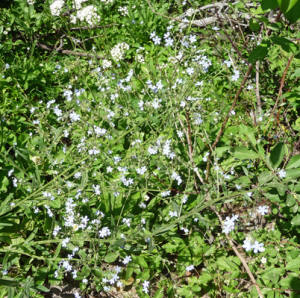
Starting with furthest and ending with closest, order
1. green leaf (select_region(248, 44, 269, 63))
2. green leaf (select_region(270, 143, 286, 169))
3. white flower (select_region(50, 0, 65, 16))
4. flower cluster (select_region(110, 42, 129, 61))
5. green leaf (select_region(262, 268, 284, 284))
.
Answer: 1. white flower (select_region(50, 0, 65, 16))
2. flower cluster (select_region(110, 42, 129, 61))
3. green leaf (select_region(262, 268, 284, 284))
4. green leaf (select_region(270, 143, 286, 169))
5. green leaf (select_region(248, 44, 269, 63))

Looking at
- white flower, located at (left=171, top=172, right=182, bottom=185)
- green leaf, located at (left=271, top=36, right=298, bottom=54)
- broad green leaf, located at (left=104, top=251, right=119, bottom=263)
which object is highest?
green leaf, located at (left=271, top=36, right=298, bottom=54)

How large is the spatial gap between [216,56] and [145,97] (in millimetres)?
1122

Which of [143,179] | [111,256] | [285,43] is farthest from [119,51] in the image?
[285,43]

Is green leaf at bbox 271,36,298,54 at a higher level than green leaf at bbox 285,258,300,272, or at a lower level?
higher

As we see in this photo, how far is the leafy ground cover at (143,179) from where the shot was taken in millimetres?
2109

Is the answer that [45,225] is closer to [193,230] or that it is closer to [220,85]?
[193,230]

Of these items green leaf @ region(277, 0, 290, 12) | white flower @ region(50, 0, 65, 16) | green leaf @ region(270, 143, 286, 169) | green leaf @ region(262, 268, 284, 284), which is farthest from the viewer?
white flower @ region(50, 0, 65, 16)

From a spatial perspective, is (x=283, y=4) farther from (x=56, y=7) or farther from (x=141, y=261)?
(x=56, y=7)

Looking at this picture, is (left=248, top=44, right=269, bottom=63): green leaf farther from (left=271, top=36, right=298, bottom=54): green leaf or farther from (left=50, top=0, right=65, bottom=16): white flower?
(left=50, top=0, right=65, bottom=16): white flower

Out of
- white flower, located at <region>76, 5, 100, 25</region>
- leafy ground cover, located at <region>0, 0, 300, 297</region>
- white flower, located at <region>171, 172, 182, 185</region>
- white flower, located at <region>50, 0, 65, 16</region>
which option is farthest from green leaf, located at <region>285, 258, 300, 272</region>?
white flower, located at <region>50, 0, 65, 16</region>

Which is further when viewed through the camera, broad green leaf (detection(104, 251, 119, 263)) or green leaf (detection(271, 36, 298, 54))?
broad green leaf (detection(104, 251, 119, 263))

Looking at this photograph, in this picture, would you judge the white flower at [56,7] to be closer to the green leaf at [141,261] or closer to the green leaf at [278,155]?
the green leaf at [141,261]

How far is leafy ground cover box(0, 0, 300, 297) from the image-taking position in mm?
2109

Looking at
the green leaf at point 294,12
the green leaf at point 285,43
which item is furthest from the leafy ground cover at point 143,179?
the green leaf at point 294,12
